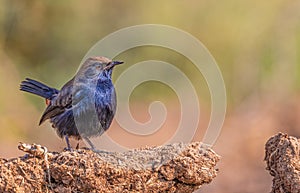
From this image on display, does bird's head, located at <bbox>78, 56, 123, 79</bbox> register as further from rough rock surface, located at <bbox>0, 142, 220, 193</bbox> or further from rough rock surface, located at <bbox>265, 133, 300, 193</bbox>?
rough rock surface, located at <bbox>265, 133, 300, 193</bbox>

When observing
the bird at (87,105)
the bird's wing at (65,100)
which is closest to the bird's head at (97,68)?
the bird at (87,105)

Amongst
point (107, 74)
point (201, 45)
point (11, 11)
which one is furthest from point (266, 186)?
point (11, 11)

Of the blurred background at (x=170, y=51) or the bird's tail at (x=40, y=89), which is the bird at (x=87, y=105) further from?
the blurred background at (x=170, y=51)

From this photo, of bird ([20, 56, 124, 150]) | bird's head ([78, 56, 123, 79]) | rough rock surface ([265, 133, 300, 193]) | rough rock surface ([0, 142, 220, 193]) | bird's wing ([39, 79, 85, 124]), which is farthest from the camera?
bird's head ([78, 56, 123, 79])

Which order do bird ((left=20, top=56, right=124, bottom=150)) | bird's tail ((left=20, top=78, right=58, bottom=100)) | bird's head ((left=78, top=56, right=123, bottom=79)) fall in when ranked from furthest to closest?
1. bird's tail ((left=20, top=78, right=58, bottom=100))
2. bird's head ((left=78, top=56, right=123, bottom=79))
3. bird ((left=20, top=56, right=124, bottom=150))

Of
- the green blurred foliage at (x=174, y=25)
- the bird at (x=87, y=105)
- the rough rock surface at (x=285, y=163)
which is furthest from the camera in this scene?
the green blurred foliage at (x=174, y=25)

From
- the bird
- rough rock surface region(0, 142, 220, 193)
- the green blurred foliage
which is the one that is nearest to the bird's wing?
the bird
